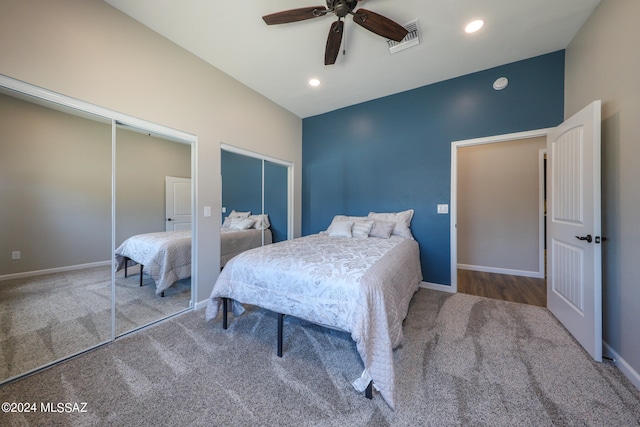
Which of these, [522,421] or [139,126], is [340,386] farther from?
[139,126]

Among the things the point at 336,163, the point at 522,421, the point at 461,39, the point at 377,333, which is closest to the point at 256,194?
the point at 336,163

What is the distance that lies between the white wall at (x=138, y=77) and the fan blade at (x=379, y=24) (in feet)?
6.28

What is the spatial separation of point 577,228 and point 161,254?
395 centimetres

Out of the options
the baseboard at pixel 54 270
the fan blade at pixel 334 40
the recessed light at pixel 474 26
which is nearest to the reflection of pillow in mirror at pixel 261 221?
the baseboard at pixel 54 270

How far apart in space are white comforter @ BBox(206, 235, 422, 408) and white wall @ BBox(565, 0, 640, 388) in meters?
1.46

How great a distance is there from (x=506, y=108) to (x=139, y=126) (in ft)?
13.6

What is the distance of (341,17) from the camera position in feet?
5.73

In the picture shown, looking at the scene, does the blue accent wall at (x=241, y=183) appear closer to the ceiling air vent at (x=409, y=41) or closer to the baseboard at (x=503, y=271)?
the ceiling air vent at (x=409, y=41)

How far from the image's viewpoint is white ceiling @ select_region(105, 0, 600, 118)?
1952 mm

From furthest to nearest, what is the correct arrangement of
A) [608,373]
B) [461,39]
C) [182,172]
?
[182,172] < [461,39] < [608,373]

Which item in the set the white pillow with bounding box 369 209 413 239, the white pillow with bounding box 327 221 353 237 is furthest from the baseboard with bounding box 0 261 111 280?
the white pillow with bounding box 369 209 413 239

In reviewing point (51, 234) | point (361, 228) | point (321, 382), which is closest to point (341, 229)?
point (361, 228)

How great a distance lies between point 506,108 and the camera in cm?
279

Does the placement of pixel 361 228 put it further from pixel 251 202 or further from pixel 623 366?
pixel 623 366
